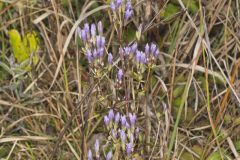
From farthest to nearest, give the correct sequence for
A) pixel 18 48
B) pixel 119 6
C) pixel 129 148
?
pixel 18 48, pixel 119 6, pixel 129 148

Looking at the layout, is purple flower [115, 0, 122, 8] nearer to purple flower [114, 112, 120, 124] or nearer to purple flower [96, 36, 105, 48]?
purple flower [96, 36, 105, 48]

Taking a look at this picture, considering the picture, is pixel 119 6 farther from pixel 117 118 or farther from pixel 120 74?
pixel 117 118

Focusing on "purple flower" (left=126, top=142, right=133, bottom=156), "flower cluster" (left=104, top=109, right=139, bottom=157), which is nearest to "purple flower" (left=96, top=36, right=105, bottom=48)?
"flower cluster" (left=104, top=109, right=139, bottom=157)

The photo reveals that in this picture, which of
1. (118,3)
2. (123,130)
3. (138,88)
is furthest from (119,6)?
(123,130)

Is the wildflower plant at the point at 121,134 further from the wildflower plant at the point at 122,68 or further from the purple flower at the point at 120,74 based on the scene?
the purple flower at the point at 120,74

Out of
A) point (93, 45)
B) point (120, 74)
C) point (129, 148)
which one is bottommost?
point (129, 148)

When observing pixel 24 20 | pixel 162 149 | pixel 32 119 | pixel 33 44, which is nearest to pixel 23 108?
pixel 32 119

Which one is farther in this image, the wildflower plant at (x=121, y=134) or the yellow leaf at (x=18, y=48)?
the yellow leaf at (x=18, y=48)

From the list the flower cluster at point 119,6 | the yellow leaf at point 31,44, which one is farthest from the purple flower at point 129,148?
the yellow leaf at point 31,44
